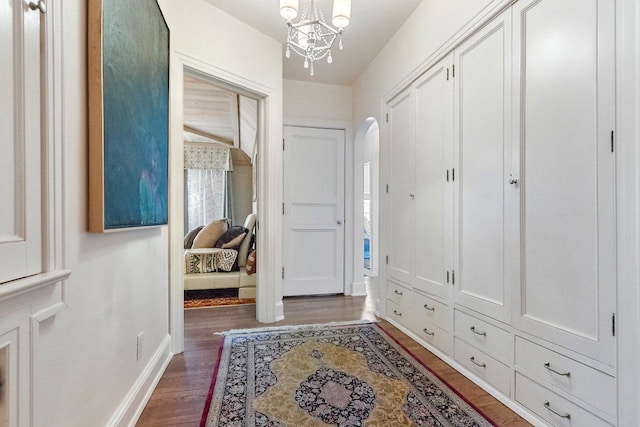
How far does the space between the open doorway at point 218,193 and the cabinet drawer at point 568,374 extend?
2.63 meters

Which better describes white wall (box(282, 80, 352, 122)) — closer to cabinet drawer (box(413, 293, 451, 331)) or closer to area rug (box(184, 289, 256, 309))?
area rug (box(184, 289, 256, 309))

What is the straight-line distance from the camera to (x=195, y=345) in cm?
231

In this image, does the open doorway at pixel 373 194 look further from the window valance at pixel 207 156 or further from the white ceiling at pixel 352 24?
the window valance at pixel 207 156

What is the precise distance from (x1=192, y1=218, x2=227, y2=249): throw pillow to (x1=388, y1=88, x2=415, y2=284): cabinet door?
231 cm

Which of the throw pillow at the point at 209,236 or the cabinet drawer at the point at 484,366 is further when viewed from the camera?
the throw pillow at the point at 209,236

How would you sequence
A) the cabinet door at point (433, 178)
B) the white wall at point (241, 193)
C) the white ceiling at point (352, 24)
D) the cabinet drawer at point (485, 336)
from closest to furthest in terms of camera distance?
the cabinet drawer at point (485, 336)
the cabinet door at point (433, 178)
the white ceiling at point (352, 24)
the white wall at point (241, 193)

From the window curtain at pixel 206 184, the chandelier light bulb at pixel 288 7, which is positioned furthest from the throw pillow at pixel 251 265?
the window curtain at pixel 206 184

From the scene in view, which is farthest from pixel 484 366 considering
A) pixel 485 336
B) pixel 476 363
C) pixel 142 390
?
pixel 142 390

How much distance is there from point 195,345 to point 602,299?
242 cm

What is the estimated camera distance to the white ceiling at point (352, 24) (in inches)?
94.4

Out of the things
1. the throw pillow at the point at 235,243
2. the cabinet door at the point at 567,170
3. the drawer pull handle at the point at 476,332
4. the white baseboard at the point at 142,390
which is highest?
the cabinet door at the point at 567,170

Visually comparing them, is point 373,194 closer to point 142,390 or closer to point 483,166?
point 483,166

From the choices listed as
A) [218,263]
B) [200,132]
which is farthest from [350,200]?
[200,132]

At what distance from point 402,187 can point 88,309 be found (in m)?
2.28
